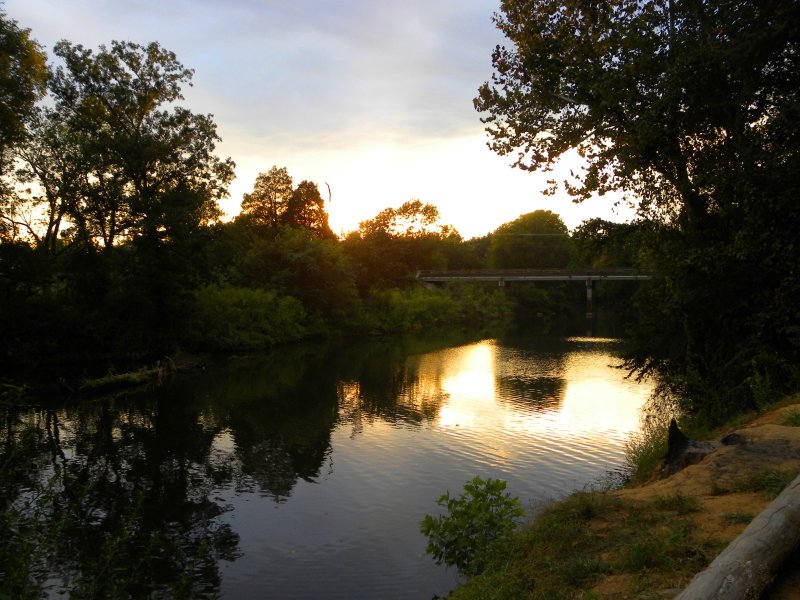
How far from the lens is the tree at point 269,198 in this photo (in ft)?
200

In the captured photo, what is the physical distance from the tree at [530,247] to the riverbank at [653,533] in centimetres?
9269

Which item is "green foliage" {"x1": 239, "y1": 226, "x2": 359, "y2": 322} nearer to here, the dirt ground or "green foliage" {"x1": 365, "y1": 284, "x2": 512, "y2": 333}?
"green foliage" {"x1": 365, "y1": 284, "x2": 512, "y2": 333}

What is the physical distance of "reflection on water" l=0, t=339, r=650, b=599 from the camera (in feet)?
30.2

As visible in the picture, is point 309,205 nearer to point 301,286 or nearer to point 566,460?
point 301,286

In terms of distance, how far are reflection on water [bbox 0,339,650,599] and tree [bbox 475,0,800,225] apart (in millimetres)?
7429

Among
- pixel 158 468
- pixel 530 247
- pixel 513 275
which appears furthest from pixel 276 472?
pixel 530 247

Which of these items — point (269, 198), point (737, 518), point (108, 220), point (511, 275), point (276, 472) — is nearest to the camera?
point (737, 518)

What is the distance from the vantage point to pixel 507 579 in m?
6.43

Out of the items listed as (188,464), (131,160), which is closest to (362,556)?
(188,464)

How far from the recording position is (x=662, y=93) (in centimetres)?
1413

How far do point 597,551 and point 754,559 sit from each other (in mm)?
1918

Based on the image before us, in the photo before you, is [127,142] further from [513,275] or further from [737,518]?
[513,275]

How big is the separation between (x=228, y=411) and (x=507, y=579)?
16.9 m

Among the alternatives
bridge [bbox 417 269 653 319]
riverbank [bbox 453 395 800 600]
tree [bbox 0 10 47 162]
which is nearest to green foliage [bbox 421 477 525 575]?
riverbank [bbox 453 395 800 600]
